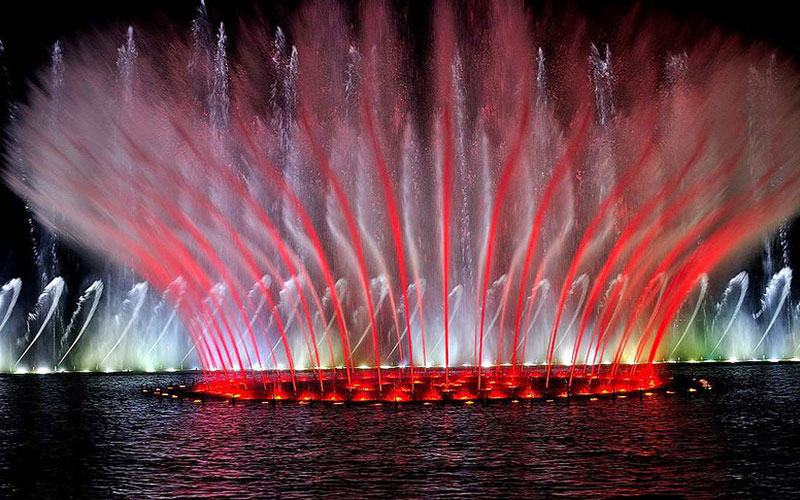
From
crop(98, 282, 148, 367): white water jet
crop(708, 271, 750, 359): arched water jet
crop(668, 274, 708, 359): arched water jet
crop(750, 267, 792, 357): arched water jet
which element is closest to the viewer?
crop(98, 282, 148, 367): white water jet

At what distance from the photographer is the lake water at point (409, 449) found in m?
15.5

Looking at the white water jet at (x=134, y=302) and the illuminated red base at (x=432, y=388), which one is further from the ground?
the white water jet at (x=134, y=302)

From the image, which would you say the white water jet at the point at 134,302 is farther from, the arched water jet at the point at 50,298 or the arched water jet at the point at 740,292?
the arched water jet at the point at 740,292

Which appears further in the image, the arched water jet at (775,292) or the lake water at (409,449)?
the arched water jet at (775,292)

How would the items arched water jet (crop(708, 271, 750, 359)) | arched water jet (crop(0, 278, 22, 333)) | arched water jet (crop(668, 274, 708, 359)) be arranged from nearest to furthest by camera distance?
arched water jet (crop(668, 274, 708, 359))
arched water jet (crop(0, 278, 22, 333))
arched water jet (crop(708, 271, 750, 359))

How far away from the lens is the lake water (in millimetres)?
15539

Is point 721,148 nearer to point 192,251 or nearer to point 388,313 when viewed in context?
point 388,313

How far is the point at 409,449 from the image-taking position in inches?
774

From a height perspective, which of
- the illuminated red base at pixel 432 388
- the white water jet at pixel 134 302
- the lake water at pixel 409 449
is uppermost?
the white water jet at pixel 134 302

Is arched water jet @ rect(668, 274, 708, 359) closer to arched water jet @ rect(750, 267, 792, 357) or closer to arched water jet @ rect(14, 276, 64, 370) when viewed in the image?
arched water jet @ rect(750, 267, 792, 357)

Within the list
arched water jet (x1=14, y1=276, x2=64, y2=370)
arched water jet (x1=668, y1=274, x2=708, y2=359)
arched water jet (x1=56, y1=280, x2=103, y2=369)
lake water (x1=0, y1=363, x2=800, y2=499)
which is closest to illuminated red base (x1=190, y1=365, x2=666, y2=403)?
lake water (x1=0, y1=363, x2=800, y2=499)

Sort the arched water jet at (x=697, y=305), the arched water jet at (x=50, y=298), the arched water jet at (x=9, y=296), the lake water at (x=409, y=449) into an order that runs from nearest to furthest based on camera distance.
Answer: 1. the lake water at (x=409, y=449)
2. the arched water jet at (x=697, y=305)
3. the arched water jet at (x=50, y=298)
4. the arched water jet at (x=9, y=296)

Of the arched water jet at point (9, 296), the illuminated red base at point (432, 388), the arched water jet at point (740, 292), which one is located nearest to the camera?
the illuminated red base at point (432, 388)

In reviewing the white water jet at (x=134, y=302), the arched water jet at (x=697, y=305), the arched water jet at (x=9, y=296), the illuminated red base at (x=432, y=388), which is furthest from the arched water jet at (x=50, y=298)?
the arched water jet at (x=697, y=305)
